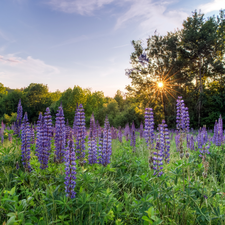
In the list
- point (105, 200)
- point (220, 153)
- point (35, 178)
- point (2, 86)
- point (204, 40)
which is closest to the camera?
point (105, 200)

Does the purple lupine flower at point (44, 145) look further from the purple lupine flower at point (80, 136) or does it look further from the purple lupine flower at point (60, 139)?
the purple lupine flower at point (80, 136)

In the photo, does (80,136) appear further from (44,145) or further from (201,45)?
(201,45)

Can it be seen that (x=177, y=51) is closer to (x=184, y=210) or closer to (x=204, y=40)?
(x=204, y=40)

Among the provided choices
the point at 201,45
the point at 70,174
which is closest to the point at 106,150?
the point at 70,174

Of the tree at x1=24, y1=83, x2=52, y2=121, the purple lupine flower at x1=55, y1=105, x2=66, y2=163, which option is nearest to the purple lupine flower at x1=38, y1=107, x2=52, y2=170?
the purple lupine flower at x1=55, y1=105, x2=66, y2=163

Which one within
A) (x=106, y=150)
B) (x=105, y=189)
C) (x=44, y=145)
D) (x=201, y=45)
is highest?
(x=201, y=45)

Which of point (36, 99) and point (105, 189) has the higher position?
point (36, 99)

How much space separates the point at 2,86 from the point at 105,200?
4649 cm

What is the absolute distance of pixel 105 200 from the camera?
2525 mm

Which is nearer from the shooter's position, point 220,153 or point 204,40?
point 220,153

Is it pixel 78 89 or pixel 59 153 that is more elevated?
pixel 78 89

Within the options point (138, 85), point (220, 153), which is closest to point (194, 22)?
point (138, 85)

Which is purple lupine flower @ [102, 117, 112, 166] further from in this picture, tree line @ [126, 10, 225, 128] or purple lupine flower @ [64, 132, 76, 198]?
tree line @ [126, 10, 225, 128]

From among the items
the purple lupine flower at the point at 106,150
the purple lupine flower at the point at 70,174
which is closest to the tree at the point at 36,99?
the purple lupine flower at the point at 106,150
